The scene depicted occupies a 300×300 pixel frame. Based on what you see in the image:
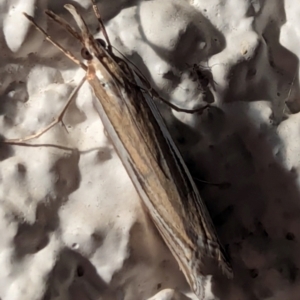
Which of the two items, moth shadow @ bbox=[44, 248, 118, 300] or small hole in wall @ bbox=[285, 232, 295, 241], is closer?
moth shadow @ bbox=[44, 248, 118, 300]

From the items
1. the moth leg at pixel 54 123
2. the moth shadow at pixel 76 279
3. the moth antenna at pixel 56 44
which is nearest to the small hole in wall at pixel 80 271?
the moth shadow at pixel 76 279

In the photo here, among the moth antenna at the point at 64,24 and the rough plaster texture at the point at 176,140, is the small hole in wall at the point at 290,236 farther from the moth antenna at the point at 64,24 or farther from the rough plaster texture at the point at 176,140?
the moth antenna at the point at 64,24

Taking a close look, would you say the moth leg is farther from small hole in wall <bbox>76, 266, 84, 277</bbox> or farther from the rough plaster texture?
small hole in wall <bbox>76, 266, 84, 277</bbox>

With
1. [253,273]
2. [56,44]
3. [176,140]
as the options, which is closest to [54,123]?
[56,44]

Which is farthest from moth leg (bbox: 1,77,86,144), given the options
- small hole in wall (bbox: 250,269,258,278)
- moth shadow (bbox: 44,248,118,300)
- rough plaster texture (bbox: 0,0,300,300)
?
small hole in wall (bbox: 250,269,258,278)

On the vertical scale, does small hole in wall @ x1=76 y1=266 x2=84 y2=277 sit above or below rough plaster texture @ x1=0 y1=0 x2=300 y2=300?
below

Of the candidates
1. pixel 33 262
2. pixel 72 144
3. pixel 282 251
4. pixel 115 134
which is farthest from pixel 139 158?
pixel 282 251

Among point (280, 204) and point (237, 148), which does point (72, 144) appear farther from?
point (280, 204)

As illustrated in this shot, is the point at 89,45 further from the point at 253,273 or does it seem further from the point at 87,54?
the point at 253,273
